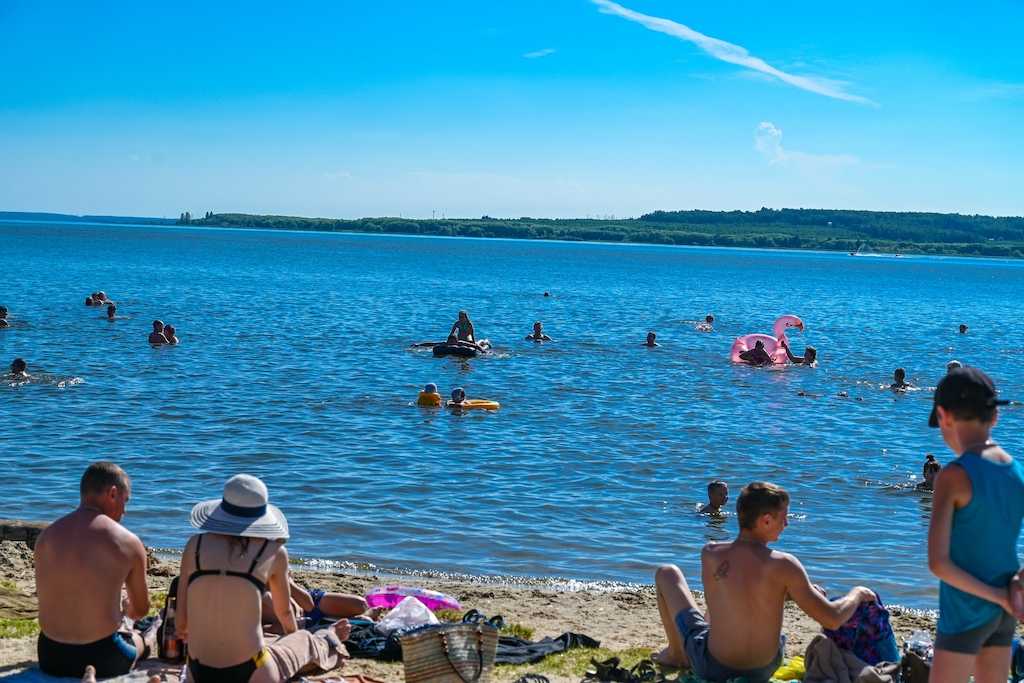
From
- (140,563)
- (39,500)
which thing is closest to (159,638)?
(140,563)

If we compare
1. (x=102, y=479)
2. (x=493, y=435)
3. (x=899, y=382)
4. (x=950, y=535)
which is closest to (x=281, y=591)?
(x=102, y=479)

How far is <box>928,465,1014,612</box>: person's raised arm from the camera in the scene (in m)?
4.98

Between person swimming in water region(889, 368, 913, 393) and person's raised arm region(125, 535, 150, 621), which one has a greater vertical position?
person's raised arm region(125, 535, 150, 621)

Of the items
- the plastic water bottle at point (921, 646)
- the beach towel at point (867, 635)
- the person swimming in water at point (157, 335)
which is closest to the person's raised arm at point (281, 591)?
the beach towel at point (867, 635)

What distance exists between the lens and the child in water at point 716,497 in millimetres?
14242

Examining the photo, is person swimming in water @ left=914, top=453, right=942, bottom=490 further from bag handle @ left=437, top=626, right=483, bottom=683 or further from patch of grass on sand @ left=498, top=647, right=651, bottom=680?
bag handle @ left=437, top=626, right=483, bottom=683

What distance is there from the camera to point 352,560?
12.1 meters

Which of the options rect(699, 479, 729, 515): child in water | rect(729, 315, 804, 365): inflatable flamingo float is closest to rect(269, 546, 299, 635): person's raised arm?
rect(699, 479, 729, 515): child in water

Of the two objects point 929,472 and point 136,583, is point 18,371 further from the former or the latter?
point 136,583

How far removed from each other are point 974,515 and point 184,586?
4.04 metres

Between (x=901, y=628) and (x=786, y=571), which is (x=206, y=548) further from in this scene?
(x=901, y=628)

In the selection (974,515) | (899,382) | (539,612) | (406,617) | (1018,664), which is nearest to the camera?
(974,515)

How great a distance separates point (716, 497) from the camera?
14.3 m

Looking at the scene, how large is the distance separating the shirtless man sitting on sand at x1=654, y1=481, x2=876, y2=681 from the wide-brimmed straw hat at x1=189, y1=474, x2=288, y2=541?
8.10 ft
